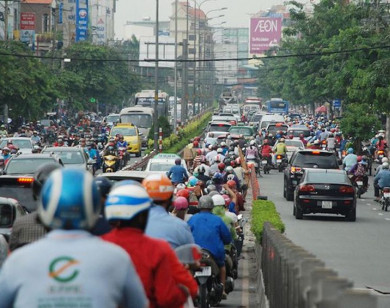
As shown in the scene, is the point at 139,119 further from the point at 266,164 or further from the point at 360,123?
the point at 266,164

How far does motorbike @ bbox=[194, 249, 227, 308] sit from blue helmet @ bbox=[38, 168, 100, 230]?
8.06m

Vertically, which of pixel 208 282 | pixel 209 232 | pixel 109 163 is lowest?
pixel 109 163

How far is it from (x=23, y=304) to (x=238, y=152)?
42.4 metres

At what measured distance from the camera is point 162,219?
9.73 metres

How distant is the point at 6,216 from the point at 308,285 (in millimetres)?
9859

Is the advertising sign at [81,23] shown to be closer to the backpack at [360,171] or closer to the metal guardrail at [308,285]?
the backpack at [360,171]

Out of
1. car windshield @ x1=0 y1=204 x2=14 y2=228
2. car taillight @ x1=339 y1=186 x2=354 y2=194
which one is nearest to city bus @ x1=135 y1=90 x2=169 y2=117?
car taillight @ x1=339 y1=186 x2=354 y2=194

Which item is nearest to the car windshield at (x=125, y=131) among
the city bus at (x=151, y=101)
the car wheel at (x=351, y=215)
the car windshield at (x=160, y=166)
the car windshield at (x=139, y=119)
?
the car windshield at (x=139, y=119)

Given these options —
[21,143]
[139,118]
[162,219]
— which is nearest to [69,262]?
[162,219]

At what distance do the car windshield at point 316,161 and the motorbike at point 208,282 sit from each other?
25.2 metres

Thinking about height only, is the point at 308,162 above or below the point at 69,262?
below

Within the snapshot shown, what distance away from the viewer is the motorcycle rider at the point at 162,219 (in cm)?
971

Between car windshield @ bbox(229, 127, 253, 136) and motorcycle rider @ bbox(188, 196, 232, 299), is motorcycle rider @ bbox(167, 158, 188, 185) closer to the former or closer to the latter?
motorcycle rider @ bbox(188, 196, 232, 299)

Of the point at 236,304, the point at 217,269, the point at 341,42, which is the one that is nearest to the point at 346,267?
the point at 236,304
